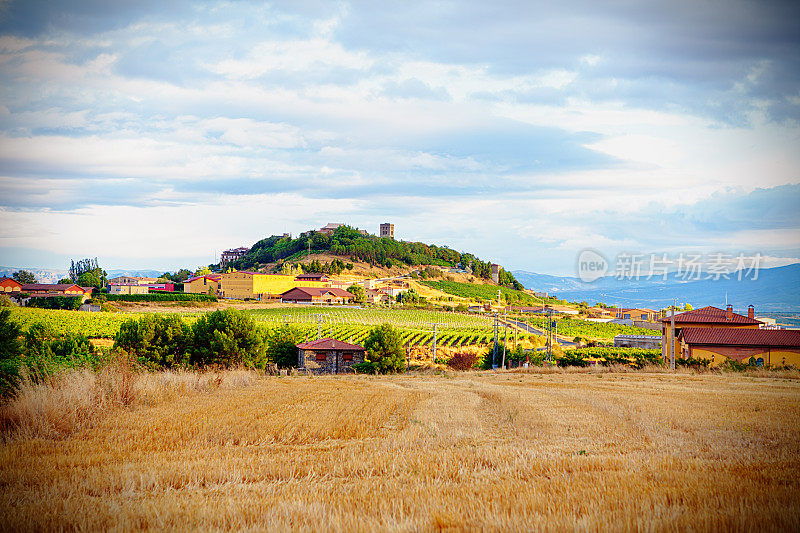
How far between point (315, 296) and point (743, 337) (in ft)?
312

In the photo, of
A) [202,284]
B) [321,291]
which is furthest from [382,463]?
[202,284]

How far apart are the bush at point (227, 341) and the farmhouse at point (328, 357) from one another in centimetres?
864

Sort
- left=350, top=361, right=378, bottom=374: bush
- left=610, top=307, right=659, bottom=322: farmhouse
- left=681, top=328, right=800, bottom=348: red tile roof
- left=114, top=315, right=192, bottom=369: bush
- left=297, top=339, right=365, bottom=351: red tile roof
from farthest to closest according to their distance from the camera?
left=610, top=307, right=659, bottom=322: farmhouse < left=297, top=339, right=365, bottom=351: red tile roof < left=350, top=361, right=378, bottom=374: bush < left=681, top=328, right=800, bottom=348: red tile roof < left=114, top=315, right=192, bottom=369: bush

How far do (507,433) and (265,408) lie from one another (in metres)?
6.30

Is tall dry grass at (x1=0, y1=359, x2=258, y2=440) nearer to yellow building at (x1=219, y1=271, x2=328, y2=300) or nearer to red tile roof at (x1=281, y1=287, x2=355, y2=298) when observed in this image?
red tile roof at (x1=281, y1=287, x2=355, y2=298)

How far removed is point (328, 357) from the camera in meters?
50.0

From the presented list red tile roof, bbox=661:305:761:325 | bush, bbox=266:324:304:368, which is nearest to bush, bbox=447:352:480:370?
bush, bbox=266:324:304:368

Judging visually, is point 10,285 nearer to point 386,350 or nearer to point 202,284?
point 202,284

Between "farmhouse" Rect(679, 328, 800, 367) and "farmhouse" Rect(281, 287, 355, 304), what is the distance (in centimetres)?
9072

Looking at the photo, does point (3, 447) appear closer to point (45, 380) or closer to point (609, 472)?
point (45, 380)

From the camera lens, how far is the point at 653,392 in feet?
67.4

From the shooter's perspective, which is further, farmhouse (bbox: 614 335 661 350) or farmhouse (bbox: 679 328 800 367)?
farmhouse (bbox: 614 335 661 350)

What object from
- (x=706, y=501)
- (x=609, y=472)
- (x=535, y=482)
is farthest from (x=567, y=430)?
(x=706, y=501)

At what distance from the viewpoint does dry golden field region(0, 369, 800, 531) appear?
18.1 ft
